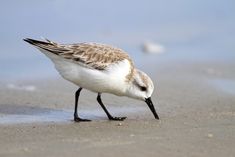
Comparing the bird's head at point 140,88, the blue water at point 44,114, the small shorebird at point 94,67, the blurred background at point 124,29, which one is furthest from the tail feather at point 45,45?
the blurred background at point 124,29

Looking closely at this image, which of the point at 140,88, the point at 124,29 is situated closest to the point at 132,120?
the point at 140,88

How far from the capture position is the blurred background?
12.3m

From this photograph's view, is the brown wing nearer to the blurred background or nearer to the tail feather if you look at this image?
the tail feather

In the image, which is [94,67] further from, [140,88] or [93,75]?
[140,88]

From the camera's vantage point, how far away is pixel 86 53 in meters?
8.21

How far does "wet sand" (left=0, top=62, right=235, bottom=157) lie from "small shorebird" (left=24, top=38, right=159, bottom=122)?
397mm

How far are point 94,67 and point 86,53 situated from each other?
8.5 inches

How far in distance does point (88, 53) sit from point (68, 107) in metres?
1.04

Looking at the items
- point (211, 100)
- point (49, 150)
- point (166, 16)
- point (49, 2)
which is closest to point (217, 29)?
point (166, 16)

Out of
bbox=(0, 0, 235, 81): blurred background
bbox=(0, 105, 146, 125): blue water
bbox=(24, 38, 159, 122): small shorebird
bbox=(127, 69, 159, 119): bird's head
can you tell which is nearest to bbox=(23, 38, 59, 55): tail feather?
bbox=(24, 38, 159, 122): small shorebird

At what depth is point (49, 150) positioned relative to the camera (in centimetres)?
611

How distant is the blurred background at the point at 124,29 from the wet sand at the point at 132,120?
111 centimetres

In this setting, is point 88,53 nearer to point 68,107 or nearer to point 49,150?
point 68,107

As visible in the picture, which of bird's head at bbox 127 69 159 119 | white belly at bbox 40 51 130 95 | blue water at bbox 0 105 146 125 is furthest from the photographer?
bird's head at bbox 127 69 159 119
